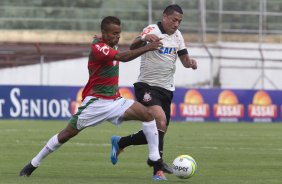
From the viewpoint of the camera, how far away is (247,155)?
1563cm

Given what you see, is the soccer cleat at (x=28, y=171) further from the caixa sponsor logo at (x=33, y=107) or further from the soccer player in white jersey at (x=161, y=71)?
the caixa sponsor logo at (x=33, y=107)

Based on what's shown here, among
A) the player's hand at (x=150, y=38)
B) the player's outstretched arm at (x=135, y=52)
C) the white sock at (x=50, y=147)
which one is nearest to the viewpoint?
the player's outstretched arm at (x=135, y=52)

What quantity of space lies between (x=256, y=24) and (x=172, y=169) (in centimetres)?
2688

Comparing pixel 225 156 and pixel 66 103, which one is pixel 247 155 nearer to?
pixel 225 156

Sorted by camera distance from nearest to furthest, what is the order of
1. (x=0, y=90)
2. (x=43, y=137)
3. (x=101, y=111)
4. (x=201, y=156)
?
(x=101, y=111) → (x=201, y=156) → (x=43, y=137) → (x=0, y=90)

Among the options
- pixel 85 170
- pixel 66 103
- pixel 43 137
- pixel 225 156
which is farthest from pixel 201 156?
pixel 66 103

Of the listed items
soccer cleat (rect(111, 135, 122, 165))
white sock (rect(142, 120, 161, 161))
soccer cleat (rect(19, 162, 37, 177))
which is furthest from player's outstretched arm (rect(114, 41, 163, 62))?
soccer cleat (rect(111, 135, 122, 165))

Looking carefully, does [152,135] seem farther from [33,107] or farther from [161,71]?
[33,107]

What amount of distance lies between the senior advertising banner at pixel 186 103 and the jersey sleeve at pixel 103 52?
17.8 metres

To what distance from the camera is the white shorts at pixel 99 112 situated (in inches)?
443

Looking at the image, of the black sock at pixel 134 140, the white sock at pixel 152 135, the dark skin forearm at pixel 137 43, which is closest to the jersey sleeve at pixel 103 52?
the dark skin forearm at pixel 137 43

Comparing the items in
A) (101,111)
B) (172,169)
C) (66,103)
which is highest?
(101,111)

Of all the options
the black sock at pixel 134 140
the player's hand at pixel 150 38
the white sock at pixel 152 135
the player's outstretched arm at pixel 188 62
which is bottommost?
the black sock at pixel 134 140

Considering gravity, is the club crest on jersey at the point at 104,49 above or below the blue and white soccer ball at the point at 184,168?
above
